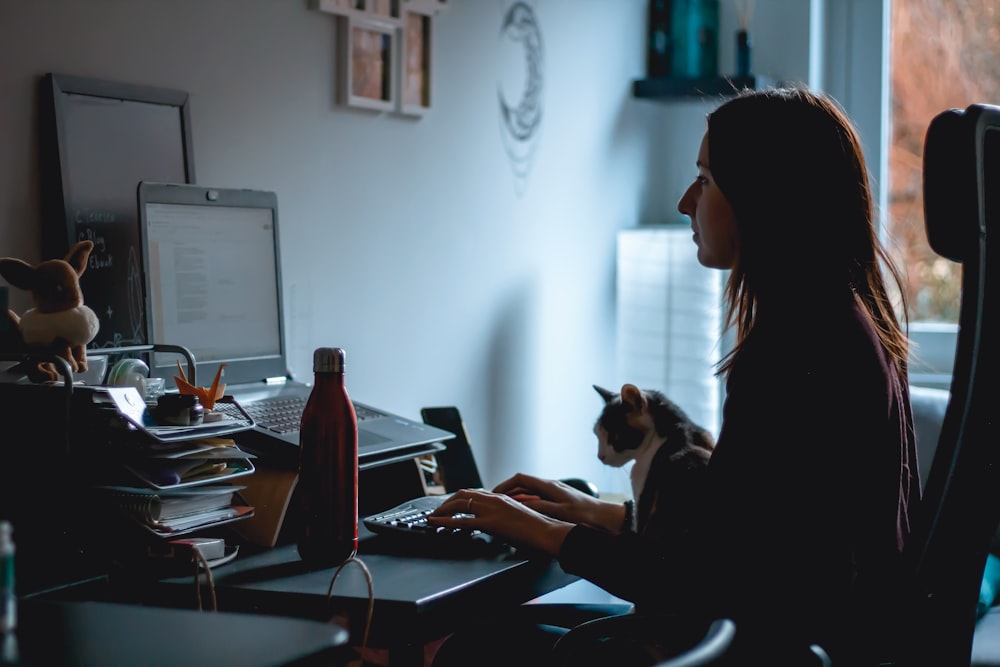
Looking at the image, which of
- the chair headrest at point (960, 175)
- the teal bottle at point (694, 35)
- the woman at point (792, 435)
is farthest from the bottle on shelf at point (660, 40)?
the chair headrest at point (960, 175)

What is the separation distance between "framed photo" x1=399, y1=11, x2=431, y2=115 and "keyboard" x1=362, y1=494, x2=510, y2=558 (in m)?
1.10

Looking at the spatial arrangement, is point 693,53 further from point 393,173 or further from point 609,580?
point 609,580

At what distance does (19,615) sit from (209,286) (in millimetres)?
826

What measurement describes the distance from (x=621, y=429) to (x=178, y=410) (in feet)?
2.52

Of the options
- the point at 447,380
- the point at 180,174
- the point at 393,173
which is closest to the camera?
the point at 180,174

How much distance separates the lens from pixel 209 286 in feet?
5.43

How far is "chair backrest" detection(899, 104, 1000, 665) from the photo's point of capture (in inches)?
39.3

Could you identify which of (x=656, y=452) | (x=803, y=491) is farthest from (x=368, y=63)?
(x=803, y=491)

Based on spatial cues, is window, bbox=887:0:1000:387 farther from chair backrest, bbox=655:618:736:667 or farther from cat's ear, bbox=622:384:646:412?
chair backrest, bbox=655:618:736:667

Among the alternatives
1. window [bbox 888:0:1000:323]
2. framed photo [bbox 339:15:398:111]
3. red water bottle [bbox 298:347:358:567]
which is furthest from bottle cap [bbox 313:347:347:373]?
window [bbox 888:0:1000:323]

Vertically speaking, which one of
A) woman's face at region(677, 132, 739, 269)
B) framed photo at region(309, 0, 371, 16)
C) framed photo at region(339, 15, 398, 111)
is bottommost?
woman's face at region(677, 132, 739, 269)

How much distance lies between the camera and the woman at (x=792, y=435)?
44.6 inches

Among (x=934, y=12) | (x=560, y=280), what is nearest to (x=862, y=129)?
(x=934, y=12)

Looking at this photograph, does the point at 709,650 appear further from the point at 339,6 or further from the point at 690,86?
the point at 690,86
